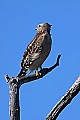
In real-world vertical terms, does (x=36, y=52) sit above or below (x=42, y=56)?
above

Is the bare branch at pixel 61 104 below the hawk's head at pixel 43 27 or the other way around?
below

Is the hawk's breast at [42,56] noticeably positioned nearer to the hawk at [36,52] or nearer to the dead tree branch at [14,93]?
the hawk at [36,52]

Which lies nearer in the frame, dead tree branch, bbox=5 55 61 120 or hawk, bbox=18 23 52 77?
dead tree branch, bbox=5 55 61 120

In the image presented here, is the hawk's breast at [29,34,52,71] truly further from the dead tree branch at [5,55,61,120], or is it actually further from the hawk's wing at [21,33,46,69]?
the dead tree branch at [5,55,61,120]

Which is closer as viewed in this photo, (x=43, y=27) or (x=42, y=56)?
(x=42, y=56)

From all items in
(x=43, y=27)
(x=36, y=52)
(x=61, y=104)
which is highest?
(x=43, y=27)

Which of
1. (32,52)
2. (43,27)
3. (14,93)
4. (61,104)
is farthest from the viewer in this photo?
(43,27)

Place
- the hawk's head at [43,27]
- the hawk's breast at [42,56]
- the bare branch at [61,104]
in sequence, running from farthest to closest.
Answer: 1. the hawk's head at [43,27]
2. the hawk's breast at [42,56]
3. the bare branch at [61,104]

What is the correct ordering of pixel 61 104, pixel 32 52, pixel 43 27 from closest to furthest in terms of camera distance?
1. pixel 61 104
2. pixel 32 52
3. pixel 43 27

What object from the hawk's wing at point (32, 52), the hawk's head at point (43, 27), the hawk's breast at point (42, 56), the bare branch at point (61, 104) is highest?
the hawk's head at point (43, 27)

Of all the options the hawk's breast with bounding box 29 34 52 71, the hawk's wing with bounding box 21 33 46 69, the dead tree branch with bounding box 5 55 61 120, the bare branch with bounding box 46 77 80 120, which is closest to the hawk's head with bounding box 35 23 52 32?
the hawk's wing with bounding box 21 33 46 69

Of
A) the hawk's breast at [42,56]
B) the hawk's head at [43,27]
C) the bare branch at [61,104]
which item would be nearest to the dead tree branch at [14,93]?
the bare branch at [61,104]

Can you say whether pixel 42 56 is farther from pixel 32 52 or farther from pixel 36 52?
pixel 32 52

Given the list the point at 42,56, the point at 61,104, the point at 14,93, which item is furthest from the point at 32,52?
the point at 61,104
